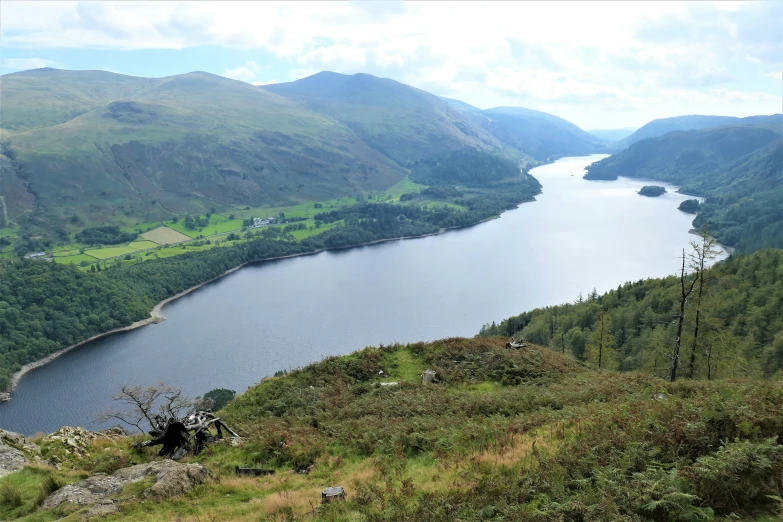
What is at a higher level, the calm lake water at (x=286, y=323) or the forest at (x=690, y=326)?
the forest at (x=690, y=326)

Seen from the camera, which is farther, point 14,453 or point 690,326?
point 690,326

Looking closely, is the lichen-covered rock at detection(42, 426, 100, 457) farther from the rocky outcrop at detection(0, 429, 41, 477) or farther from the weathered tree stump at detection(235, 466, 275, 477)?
the weathered tree stump at detection(235, 466, 275, 477)

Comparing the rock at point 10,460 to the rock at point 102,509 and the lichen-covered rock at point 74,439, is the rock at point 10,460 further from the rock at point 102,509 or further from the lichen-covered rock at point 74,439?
the rock at point 102,509

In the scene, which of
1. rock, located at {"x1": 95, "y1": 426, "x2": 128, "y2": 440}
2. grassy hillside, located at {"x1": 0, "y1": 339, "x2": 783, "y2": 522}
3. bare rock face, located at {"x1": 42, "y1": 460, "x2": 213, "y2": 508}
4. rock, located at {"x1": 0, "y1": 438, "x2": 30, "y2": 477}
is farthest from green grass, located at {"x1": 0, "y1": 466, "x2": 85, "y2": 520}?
rock, located at {"x1": 95, "y1": 426, "x2": 128, "y2": 440}

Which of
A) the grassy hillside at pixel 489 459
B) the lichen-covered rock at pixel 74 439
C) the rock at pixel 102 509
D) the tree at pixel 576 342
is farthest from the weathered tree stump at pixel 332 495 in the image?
the tree at pixel 576 342

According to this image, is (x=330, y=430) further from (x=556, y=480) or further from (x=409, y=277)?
(x=409, y=277)

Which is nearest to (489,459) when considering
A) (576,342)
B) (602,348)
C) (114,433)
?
(114,433)

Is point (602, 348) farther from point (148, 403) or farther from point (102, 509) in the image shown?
point (102, 509)
